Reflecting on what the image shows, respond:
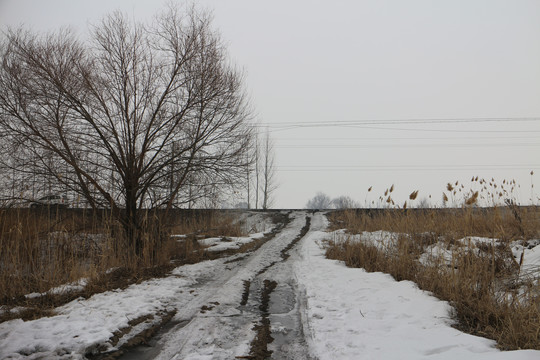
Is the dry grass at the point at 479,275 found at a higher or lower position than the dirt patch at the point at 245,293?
higher

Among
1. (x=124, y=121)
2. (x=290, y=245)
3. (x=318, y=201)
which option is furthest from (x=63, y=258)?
(x=318, y=201)

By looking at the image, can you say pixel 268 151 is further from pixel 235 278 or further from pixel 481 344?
pixel 481 344

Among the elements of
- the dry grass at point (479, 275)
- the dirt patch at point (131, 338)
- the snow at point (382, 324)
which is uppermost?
the dry grass at point (479, 275)

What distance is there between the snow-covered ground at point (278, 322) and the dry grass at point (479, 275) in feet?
0.71

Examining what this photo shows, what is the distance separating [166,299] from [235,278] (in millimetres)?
1706

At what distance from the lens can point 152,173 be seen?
7477 millimetres

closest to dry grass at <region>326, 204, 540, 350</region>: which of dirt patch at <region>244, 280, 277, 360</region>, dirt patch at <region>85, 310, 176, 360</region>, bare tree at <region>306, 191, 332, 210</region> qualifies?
dirt patch at <region>244, 280, 277, 360</region>

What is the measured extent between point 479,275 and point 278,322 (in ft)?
8.24

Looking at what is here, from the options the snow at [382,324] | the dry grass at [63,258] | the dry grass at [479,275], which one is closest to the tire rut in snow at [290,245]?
the dry grass at [479,275]

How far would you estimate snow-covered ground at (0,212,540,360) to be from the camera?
2869 mm

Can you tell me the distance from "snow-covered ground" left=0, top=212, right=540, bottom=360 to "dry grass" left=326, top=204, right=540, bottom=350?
A: 0.22 m

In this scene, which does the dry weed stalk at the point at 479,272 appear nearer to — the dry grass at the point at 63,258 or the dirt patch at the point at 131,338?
the dirt patch at the point at 131,338

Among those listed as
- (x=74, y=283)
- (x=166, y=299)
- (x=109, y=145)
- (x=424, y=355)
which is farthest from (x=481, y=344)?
(x=109, y=145)

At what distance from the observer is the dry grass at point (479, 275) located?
2918mm
